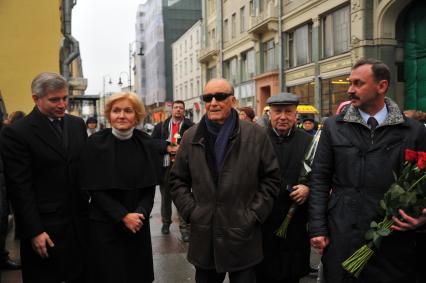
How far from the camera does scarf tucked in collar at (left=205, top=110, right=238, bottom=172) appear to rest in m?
3.38

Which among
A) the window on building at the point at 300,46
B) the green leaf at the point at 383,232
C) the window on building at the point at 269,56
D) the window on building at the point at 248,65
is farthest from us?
the window on building at the point at 248,65

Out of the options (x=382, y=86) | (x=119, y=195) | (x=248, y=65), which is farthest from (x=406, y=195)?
(x=248, y=65)

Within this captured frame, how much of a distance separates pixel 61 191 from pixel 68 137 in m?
0.44

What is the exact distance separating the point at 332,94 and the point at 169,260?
17.3 metres

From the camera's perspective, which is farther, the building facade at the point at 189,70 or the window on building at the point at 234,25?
the building facade at the point at 189,70

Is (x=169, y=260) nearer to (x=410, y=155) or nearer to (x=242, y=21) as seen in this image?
(x=410, y=155)

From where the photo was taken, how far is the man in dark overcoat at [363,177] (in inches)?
119

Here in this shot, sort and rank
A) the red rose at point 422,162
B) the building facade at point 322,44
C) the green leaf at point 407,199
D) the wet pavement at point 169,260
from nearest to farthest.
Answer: the red rose at point 422,162 < the green leaf at point 407,199 < the wet pavement at point 169,260 < the building facade at point 322,44

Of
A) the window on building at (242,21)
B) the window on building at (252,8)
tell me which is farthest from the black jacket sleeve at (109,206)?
the window on building at (242,21)

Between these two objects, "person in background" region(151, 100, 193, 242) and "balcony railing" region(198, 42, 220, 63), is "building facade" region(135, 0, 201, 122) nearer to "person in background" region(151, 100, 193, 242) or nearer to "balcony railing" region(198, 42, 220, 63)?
"balcony railing" region(198, 42, 220, 63)

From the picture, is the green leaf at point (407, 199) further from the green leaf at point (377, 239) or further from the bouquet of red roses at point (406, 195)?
the green leaf at point (377, 239)

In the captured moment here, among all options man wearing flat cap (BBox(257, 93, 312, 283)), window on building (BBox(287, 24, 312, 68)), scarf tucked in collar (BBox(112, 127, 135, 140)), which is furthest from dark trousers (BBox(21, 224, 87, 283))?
window on building (BBox(287, 24, 312, 68))

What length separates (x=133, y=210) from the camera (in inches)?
140

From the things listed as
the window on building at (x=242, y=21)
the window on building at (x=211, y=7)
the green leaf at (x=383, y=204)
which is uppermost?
the window on building at (x=211, y=7)
